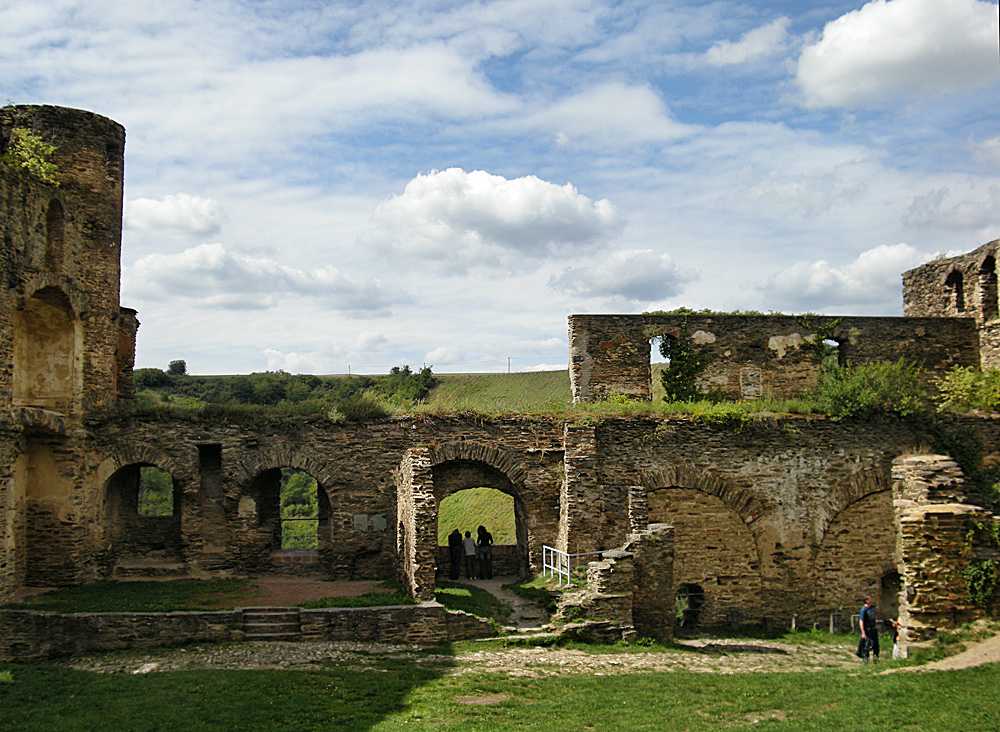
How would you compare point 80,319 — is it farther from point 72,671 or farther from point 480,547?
point 480,547

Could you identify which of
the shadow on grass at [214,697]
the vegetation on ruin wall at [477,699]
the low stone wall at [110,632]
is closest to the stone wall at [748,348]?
the vegetation on ruin wall at [477,699]

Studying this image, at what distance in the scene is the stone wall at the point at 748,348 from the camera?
23250mm

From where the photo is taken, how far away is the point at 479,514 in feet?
104

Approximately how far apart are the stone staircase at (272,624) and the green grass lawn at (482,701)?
1.99 m

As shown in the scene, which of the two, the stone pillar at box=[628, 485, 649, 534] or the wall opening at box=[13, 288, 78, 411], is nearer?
the stone pillar at box=[628, 485, 649, 534]

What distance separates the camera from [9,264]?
1623 centimetres

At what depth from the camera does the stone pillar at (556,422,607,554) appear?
18.0 meters

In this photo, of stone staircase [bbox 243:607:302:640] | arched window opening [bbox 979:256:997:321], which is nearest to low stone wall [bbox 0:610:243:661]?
stone staircase [bbox 243:607:302:640]

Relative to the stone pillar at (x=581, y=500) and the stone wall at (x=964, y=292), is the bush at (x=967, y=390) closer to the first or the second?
the stone wall at (x=964, y=292)

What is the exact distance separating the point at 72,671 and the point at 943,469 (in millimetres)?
15773

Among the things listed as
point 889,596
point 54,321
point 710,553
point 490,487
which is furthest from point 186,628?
point 889,596

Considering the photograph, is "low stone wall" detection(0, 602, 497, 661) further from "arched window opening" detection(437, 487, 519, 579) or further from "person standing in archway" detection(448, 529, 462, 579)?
"arched window opening" detection(437, 487, 519, 579)

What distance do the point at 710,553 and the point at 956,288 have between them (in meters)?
15.3

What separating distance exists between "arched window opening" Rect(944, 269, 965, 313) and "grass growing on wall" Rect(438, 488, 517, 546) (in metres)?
17.2
